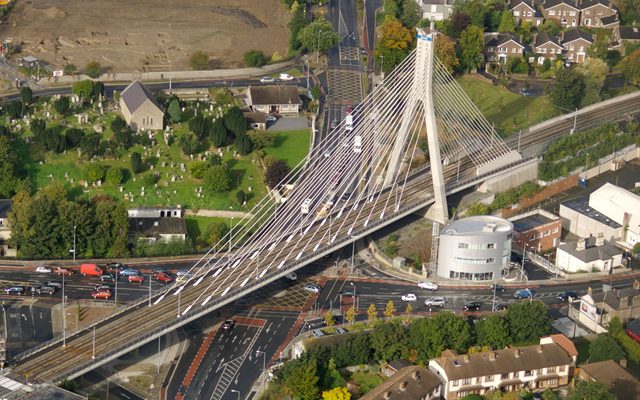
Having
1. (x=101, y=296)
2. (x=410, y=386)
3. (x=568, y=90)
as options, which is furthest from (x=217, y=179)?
(x=568, y=90)

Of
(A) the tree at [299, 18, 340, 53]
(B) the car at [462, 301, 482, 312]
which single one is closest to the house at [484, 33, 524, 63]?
(A) the tree at [299, 18, 340, 53]

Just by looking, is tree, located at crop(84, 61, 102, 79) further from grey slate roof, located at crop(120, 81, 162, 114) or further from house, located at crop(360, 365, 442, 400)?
house, located at crop(360, 365, 442, 400)

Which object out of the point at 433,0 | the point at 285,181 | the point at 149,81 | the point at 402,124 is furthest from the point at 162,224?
the point at 433,0

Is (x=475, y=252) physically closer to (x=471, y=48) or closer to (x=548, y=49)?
(x=471, y=48)

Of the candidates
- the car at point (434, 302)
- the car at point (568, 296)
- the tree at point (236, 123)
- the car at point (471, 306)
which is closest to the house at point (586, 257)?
the car at point (568, 296)

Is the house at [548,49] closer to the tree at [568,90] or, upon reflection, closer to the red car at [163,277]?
the tree at [568,90]

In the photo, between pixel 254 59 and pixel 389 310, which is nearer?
pixel 389 310

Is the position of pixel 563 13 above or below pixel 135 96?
above
